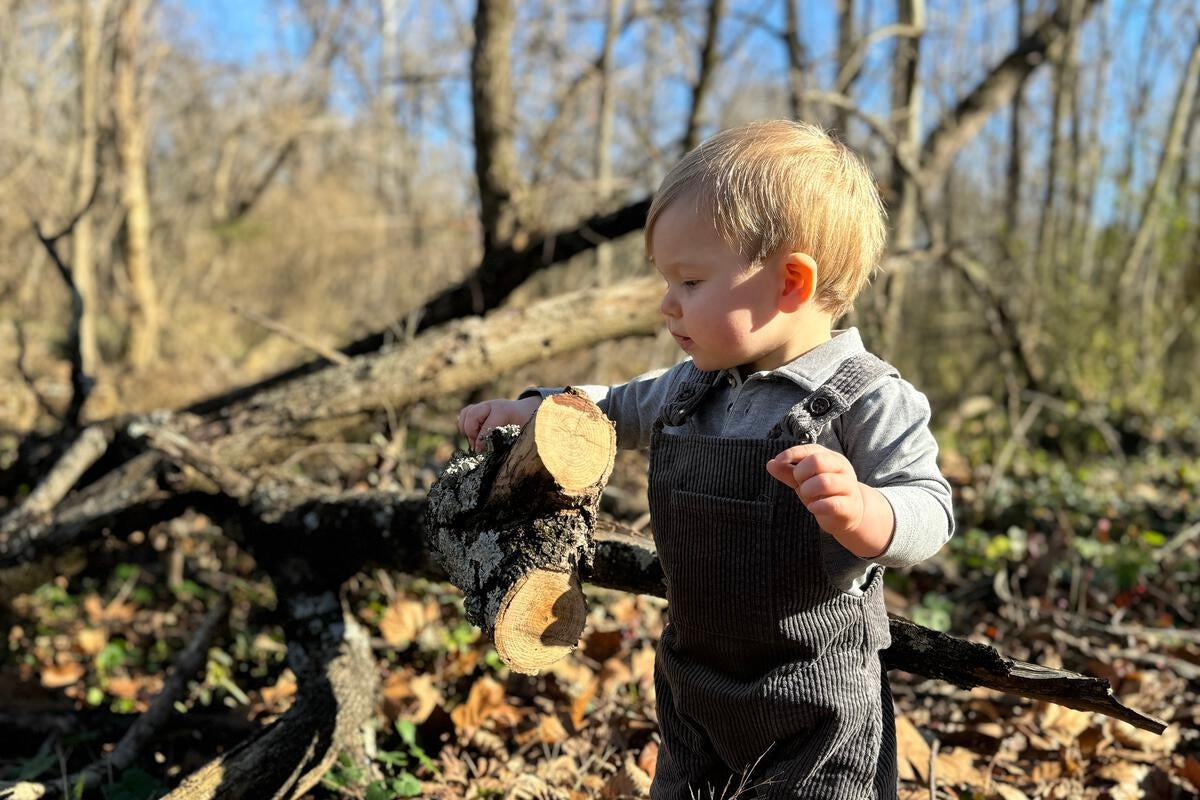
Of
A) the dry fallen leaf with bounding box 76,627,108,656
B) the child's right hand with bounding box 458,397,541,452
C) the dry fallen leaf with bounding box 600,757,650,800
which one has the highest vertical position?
the child's right hand with bounding box 458,397,541,452

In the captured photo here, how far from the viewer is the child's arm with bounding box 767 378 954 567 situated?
1.37m

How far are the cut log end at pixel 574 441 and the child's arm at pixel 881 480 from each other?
13.4 inches

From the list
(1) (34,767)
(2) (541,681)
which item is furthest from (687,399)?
(1) (34,767)

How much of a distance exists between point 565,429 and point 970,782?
1.58 m

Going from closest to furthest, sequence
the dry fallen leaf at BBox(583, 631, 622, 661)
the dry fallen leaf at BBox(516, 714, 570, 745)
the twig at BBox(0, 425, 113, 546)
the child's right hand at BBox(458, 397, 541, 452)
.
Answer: the child's right hand at BBox(458, 397, 541, 452) < the dry fallen leaf at BBox(516, 714, 570, 745) < the dry fallen leaf at BBox(583, 631, 622, 661) < the twig at BBox(0, 425, 113, 546)

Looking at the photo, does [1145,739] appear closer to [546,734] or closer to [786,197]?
[546,734]

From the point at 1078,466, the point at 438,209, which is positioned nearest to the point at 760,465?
the point at 1078,466

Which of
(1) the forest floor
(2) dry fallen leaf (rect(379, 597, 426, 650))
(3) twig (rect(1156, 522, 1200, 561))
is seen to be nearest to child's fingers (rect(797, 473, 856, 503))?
(1) the forest floor

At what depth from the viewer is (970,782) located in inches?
95.6

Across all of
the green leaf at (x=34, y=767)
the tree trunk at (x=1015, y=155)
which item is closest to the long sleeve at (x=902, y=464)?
the green leaf at (x=34, y=767)

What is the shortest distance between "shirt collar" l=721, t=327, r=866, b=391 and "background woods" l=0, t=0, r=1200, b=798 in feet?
3.88

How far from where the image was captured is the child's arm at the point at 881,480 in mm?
1369

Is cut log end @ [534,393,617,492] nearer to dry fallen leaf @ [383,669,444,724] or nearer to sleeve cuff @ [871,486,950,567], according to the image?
sleeve cuff @ [871,486,950,567]

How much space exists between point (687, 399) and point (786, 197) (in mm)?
A: 440
